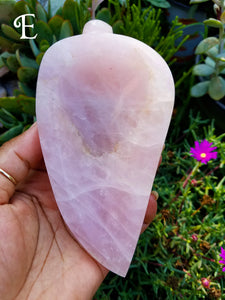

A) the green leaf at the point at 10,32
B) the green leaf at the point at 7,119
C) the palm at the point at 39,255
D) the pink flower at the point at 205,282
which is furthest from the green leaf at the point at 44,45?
the pink flower at the point at 205,282

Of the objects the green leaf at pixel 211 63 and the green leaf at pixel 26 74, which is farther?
the green leaf at pixel 211 63

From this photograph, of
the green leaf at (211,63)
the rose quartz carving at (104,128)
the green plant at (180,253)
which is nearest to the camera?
the rose quartz carving at (104,128)

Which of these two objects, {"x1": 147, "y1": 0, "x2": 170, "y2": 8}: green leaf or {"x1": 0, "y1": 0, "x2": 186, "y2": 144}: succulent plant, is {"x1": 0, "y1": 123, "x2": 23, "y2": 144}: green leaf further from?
{"x1": 147, "y1": 0, "x2": 170, "y2": 8}: green leaf

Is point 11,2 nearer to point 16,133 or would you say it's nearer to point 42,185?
point 16,133

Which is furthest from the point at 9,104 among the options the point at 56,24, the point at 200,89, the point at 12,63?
the point at 200,89

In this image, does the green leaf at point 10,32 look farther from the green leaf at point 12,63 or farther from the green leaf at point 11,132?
the green leaf at point 11,132

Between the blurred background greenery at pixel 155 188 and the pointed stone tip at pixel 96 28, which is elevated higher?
the pointed stone tip at pixel 96 28

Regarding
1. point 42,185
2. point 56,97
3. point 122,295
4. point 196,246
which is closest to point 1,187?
point 42,185

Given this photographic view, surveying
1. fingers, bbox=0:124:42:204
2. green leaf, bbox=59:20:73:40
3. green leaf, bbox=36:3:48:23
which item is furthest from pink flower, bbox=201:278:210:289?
green leaf, bbox=36:3:48:23
